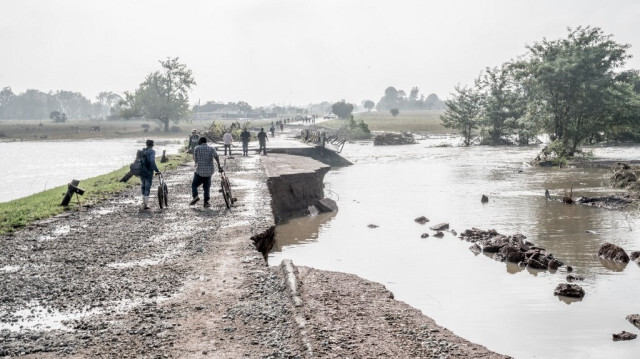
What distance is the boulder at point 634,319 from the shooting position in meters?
8.55

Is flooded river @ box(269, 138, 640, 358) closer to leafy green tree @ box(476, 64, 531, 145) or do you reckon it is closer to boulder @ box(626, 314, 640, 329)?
boulder @ box(626, 314, 640, 329)

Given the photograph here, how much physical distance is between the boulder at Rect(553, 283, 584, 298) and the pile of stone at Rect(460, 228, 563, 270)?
1.70m

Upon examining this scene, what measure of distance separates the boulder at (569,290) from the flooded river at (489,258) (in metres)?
0.16

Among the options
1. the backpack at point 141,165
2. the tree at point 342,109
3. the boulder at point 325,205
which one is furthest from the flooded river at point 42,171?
the tree at point 342,109

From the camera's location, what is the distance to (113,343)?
6398mm

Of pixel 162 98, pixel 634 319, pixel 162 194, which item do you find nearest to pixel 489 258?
pixel 634 319

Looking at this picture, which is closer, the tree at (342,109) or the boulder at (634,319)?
the boulder at (634,319)

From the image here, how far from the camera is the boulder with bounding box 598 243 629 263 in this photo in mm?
12266

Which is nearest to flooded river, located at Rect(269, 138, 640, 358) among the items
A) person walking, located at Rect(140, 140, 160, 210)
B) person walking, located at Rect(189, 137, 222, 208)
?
person walking, located at Rect(189, 137, 222, 208)

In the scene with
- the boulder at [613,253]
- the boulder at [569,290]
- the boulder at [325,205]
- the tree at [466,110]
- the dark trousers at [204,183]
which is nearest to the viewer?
the boulder at [569,290]

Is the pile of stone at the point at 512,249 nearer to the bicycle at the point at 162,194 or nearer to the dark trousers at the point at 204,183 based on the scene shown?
the dark trousers at the point at 204,183

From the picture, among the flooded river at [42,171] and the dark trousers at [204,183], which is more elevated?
the dark trousers at [204,183]

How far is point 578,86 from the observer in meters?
38.6

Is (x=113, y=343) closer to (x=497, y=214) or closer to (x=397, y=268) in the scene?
(x=397, y=268)
